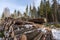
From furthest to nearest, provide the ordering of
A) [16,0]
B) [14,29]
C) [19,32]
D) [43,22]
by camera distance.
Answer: [16,0]
[43,22]
[14,29]
[19,32]

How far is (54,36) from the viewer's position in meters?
3.07

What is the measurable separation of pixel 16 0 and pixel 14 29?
1.63 meters

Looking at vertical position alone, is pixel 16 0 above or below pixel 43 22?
above

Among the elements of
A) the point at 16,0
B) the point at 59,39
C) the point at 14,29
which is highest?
the point at 16,0

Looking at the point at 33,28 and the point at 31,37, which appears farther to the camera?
the point at 33,28

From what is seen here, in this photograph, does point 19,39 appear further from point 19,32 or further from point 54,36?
point 54,36

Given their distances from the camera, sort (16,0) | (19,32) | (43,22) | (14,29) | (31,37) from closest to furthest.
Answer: (31,37)
(19,32)
(14,29)
(43,22)
(16,0)

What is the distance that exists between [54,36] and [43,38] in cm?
36

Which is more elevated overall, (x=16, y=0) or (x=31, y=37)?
(x=16, y=0)

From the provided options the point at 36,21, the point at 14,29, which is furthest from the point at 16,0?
the point at 14,29

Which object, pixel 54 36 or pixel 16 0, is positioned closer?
pixel 54 36

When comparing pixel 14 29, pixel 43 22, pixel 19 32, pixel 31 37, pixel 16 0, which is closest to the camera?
pixel 31 37

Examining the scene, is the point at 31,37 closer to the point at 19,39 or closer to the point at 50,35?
the point at 19,39

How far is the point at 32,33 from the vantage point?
9.01 ft
